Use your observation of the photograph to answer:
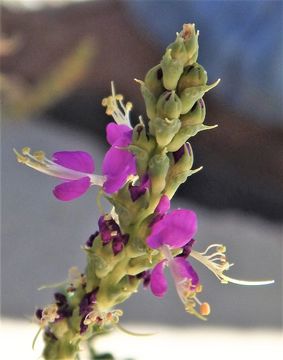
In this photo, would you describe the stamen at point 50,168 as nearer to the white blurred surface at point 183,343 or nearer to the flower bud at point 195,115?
the flower bud at point 195,115

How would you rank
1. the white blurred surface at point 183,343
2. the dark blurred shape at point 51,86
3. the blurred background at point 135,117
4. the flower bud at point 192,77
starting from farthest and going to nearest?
the dark blurred shape at point 51,86 → the blurred background at point 135,117 → the white blurred surface at point 183,343 → the flower bud at point 192,77

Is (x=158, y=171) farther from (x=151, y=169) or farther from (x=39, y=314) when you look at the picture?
(x=39, y=314)

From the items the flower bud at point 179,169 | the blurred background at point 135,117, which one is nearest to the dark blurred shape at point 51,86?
the blurred background at point 135,117

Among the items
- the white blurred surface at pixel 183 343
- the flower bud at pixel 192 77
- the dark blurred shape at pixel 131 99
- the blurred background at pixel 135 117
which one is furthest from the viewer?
the dark blurred shape at pixel 131 99

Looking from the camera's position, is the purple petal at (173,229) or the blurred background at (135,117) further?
the blurred background at (135,117)

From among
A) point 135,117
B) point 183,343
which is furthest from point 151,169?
point 135,117

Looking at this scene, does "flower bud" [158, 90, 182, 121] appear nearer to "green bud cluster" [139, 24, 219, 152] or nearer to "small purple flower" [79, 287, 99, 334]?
"green bud cluster" [139, 24, 219, 152]

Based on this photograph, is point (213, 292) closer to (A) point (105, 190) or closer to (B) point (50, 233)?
(B) point (50, 233)
